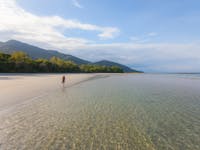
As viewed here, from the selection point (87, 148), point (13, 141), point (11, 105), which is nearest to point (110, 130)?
point (87, 148)

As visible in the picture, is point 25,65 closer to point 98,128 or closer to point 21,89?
point 21,89

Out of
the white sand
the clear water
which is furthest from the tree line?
the clear water

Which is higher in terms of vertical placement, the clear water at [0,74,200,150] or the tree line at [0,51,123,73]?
the tree line at [0,51,123,73]

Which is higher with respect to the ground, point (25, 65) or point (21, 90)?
point (25, 65)

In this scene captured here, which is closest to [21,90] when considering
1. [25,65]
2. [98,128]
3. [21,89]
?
[21,89]

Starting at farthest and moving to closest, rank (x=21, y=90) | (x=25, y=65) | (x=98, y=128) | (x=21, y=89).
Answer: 1. (x=25, y=65)
2. (x=21, y=89)
3. (x=21, y=90)
4. (x=98, y=128)

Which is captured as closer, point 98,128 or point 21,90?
point 98,128

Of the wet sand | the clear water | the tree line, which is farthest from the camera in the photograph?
the tree line

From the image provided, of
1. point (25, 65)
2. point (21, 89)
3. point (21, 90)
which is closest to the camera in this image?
point (21, 90)

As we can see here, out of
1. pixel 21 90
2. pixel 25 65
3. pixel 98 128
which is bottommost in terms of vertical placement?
pixel 98 128

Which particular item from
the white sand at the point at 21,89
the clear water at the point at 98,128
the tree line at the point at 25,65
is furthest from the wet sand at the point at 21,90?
the tree line at the point at 25,65

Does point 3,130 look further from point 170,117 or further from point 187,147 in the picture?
point 170,117

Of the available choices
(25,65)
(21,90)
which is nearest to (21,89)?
(21,90)

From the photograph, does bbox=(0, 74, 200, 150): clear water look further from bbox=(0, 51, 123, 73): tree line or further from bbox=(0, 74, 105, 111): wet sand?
bbox=(0, 51, 123, 73): tree line
